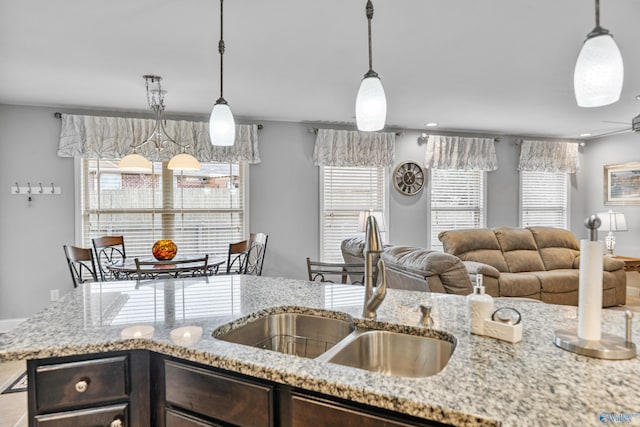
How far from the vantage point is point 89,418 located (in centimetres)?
122

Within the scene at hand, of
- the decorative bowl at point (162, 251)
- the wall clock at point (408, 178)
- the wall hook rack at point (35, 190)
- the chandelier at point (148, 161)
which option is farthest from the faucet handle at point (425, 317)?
the wall hook rack at point (35, 190)

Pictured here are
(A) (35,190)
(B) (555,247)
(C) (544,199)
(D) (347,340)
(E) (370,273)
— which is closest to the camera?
(D) (347,340)

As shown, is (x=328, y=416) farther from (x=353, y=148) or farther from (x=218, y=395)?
(x=353, y=148)

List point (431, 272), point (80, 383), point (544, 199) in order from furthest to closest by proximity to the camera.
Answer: point (544, 199)
point (431, 272)
point (80, 383)

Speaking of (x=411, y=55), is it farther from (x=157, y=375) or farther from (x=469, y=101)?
(x=157, y=375)

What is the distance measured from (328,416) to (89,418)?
0.79m

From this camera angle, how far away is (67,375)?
1.20m

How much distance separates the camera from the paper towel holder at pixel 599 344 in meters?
1.04

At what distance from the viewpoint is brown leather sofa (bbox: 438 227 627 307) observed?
4.48 metres

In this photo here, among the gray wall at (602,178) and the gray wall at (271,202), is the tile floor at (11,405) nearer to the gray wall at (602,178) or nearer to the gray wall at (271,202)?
the gray wall at (271,202)

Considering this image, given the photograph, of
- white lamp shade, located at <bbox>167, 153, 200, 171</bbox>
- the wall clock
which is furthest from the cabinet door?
the wall clock

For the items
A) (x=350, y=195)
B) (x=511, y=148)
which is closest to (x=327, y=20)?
(x=350, y=195)

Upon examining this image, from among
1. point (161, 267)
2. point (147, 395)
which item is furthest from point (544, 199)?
point (147, 395)

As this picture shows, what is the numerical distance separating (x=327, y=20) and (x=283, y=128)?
9.26 ft
